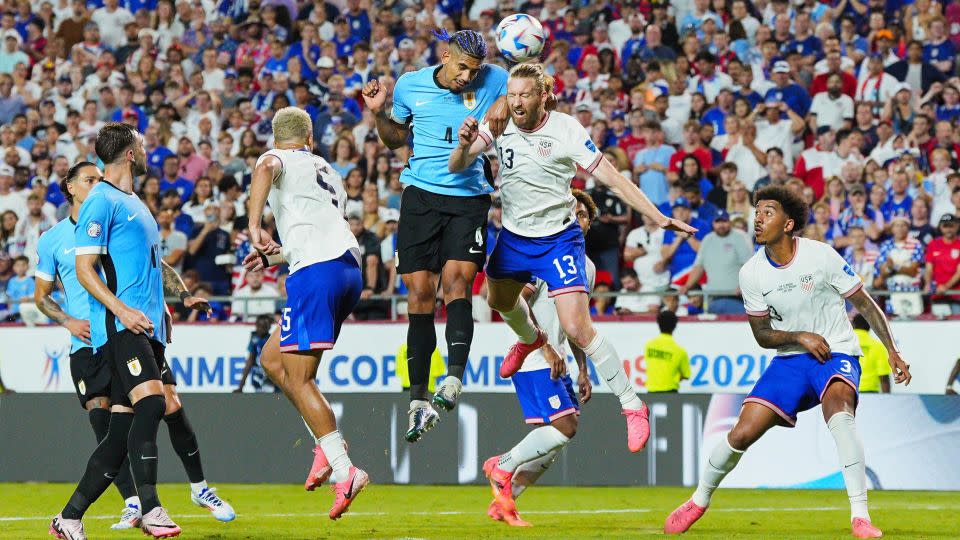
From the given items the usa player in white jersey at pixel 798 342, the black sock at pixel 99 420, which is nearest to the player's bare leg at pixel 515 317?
the usa player in white jersey at pixel 798 342

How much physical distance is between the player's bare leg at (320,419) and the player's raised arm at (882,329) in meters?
3.57

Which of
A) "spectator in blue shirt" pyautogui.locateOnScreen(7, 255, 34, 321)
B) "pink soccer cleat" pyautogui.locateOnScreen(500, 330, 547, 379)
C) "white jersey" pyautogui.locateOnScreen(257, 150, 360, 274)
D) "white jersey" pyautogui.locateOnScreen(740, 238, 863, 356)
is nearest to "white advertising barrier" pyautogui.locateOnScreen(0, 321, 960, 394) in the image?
"spectator in blue shirt" pyautogui.locateOnScreen(7, 255, 34, 321)

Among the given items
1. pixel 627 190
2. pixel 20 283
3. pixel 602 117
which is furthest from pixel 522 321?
pixel 20 283

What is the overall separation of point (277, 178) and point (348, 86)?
519 inches

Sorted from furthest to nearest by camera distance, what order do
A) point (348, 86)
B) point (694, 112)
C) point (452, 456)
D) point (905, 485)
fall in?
1. point (348, 86)
2. point (694, 112)
3. point (452, 456)
4. point (905, 485)

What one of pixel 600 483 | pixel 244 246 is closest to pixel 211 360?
pixel 244 246

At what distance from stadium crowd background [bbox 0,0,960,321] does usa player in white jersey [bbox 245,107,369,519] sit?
8.83m

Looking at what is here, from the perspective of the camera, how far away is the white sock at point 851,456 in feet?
34.0

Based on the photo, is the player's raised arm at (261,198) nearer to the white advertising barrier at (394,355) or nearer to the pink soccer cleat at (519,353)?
the pink soccer cleat at (519,353)

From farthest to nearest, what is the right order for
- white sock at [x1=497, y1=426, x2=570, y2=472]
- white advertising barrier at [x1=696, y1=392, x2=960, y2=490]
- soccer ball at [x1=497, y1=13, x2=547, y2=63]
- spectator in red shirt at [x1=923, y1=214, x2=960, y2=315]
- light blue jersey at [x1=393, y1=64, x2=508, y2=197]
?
spectator in red shirt at [x1=923, y1=214, x2=960, y2=315] → white advertising barrier at [x1=696, y1=392, x2=960, y2=490] → white sock at [x1=497, y1=426, x2=570, y2=472] → soccer ball at [x1=497, y1=13, x2=547, y2=63] → light blue jersey at [x1=393, y1=64, x2=508, y2=197]

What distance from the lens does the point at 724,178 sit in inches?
758

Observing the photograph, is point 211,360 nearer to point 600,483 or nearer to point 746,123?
point 600,483

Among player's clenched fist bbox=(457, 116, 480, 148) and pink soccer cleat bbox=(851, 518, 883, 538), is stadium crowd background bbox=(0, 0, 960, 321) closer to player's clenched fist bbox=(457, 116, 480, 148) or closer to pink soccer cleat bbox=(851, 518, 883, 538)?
pink soccer cleat bbox=(851, 518, 883, 538)

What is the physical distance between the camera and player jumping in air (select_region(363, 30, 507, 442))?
10555 mm
